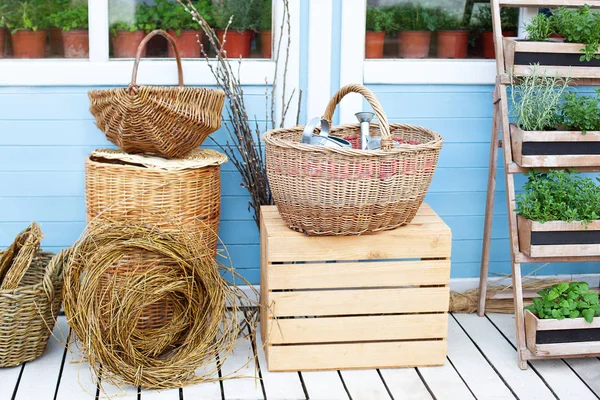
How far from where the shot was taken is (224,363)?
9.98 feet

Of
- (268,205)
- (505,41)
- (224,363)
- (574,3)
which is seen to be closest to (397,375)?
(224,363)

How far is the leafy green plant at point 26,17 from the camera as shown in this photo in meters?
3.33

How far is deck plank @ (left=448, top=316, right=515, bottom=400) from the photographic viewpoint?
2852mm

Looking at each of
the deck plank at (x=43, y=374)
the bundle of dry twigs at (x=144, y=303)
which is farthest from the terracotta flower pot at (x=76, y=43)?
the deck plank at (x=43, y=374)

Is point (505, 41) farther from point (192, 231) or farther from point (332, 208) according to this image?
point (192, 231)

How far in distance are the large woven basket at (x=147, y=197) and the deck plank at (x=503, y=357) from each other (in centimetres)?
114

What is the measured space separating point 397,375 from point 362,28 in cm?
139

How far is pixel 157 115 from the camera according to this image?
115 inches

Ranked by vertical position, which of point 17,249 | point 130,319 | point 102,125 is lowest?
point 130,319

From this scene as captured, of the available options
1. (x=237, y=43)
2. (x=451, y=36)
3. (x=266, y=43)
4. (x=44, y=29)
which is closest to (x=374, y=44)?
(x=451, y=36)

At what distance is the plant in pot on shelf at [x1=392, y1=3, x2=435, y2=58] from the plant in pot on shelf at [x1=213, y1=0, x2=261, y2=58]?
0.59m

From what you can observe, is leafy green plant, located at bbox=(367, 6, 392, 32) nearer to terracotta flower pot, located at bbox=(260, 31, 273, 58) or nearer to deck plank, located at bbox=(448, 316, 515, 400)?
terracotta flower pot, located at bbox=(260, 31, 273, 58)

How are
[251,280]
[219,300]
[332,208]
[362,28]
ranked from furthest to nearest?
1. [251,280]
2. [362,28]
3. [219,300]
4. [332,208]

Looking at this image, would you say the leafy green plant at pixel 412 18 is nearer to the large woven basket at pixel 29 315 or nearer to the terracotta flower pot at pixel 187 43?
the terracotta flower pot at pixel 187 43
